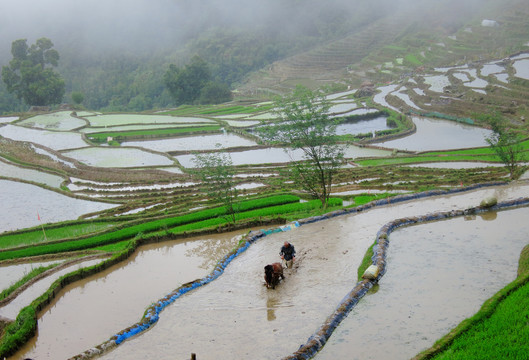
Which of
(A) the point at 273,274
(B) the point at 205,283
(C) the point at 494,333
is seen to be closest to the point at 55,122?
(B) the point at 205,283

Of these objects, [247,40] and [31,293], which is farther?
[247,40]

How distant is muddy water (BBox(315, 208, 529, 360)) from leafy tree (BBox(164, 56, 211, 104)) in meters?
66.7

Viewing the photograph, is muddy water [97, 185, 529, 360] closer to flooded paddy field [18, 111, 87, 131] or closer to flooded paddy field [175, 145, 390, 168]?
flooded paddy field [175, 145, 390, 168]

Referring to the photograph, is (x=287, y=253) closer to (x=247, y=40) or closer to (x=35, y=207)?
(x=35, y=207)

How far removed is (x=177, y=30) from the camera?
137m

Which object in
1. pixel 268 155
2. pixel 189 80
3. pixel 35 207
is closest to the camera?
pixel 35 207

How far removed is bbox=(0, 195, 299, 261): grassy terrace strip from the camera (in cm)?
1944

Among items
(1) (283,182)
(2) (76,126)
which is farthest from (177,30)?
(1) (283,182)

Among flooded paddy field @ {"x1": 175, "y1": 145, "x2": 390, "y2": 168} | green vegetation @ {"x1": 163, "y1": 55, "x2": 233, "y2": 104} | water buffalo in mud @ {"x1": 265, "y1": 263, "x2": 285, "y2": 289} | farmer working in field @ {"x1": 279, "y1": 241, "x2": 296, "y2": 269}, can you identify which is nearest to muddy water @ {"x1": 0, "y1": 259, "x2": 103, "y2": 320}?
water buffalo in mud @ {"x1": 265, "y1": 263, "x2": 285, "y2": 289}

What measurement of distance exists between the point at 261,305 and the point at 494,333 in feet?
17.0

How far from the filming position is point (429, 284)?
11117 mm

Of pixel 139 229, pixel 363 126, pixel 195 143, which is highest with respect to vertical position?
pixel 195 143

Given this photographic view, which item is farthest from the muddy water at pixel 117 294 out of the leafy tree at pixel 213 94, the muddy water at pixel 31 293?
the leafy tree at pixel 213 94

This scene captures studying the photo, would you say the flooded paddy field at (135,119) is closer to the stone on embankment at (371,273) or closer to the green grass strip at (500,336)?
the stone on embankment at (371,273)
